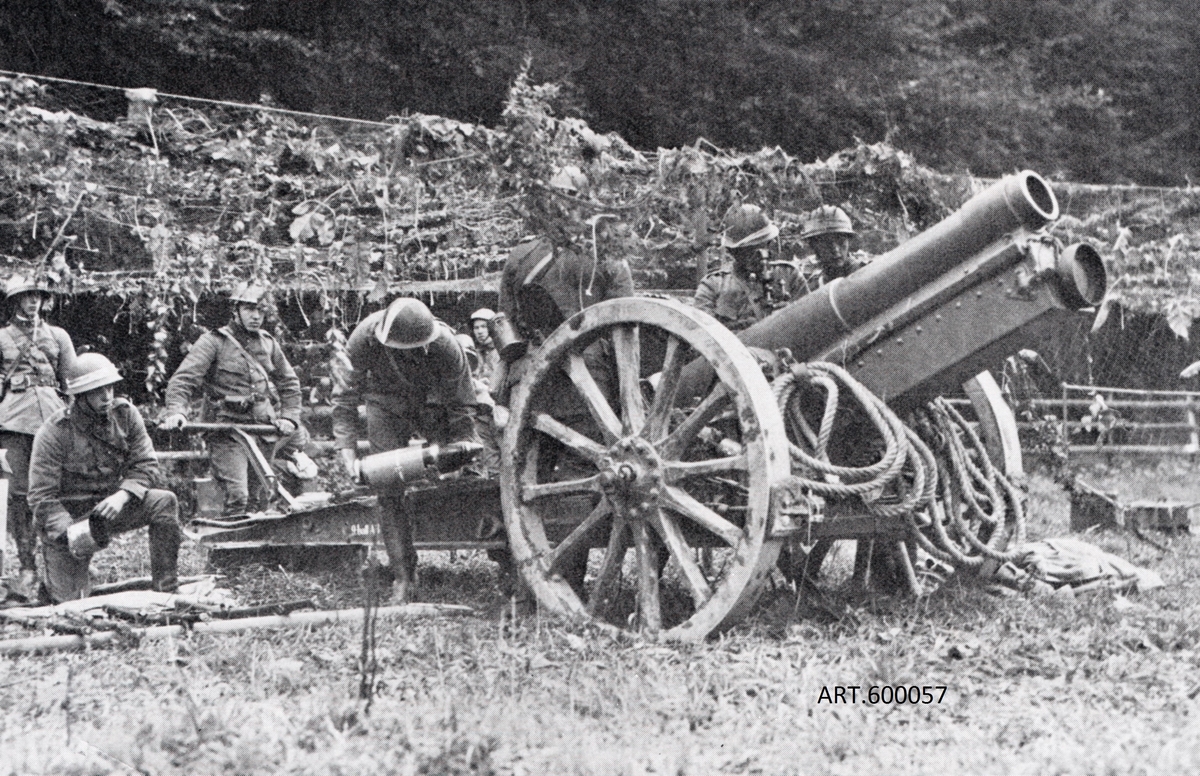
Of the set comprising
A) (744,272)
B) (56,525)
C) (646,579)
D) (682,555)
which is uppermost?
(744,272)

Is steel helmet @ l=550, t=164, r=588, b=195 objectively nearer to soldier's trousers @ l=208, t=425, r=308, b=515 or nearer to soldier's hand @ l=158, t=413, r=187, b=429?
soldier's hand @ l=158, t=413, r=187, b=429

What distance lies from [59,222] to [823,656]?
742 cm

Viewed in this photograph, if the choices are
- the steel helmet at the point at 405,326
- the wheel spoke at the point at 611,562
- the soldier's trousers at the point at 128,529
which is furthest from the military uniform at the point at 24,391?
the wheel spoke at the point at 611,562

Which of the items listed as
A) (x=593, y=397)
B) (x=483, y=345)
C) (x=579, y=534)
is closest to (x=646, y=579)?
(x=579, y=534)

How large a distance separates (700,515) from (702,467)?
7.5 inches

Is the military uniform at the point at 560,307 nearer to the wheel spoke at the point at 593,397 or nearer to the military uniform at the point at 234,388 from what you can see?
the wheel spoke at the point at 593,397

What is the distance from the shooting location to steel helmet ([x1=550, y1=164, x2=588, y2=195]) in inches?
232

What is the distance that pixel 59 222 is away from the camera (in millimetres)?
10195

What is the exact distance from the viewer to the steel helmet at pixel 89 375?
6895 millimetres

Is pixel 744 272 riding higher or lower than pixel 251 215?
lower

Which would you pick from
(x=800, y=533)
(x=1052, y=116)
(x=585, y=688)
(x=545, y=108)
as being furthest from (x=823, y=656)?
(x=1052, y=116)

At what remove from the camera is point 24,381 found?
826 centimetres

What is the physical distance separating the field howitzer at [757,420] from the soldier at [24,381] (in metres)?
3.63

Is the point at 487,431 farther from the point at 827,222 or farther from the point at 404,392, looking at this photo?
the point at 827,222
